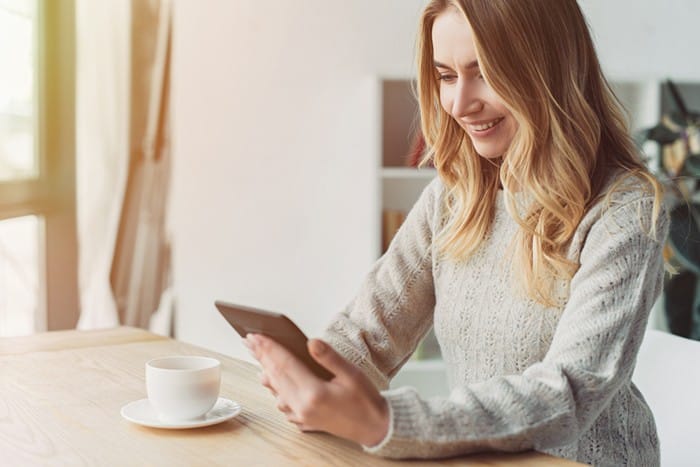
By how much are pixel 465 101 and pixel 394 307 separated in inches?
14.6

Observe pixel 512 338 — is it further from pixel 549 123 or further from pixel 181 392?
pixel 181 392

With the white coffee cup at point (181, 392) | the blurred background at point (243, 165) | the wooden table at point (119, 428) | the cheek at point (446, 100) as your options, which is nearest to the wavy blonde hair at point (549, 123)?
the cheek at point (446, 100)

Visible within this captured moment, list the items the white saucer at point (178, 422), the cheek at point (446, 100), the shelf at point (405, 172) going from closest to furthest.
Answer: the white saucer at point (178, 422)
the cheek at point (446, 100)
the shelf at point (405, 172)

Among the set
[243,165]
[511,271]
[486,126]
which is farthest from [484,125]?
[243,165]

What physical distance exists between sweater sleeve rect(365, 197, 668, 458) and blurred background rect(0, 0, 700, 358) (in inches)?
Answer: 79.6

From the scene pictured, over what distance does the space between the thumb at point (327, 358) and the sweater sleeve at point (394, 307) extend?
44 cm

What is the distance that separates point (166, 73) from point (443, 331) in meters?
2.12

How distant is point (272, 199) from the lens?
3.53 metres

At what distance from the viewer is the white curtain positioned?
3.14 meters

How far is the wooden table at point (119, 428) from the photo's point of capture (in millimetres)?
1055

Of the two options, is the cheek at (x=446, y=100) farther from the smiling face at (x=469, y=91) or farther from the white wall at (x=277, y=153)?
the white wall at (x=277, y=153)

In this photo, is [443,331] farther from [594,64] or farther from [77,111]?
[77,111]

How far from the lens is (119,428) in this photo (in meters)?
1.16

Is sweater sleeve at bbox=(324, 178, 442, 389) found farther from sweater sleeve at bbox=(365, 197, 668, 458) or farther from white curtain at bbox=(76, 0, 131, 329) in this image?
white curtain at bbox=(76, 0, 131, 329)
